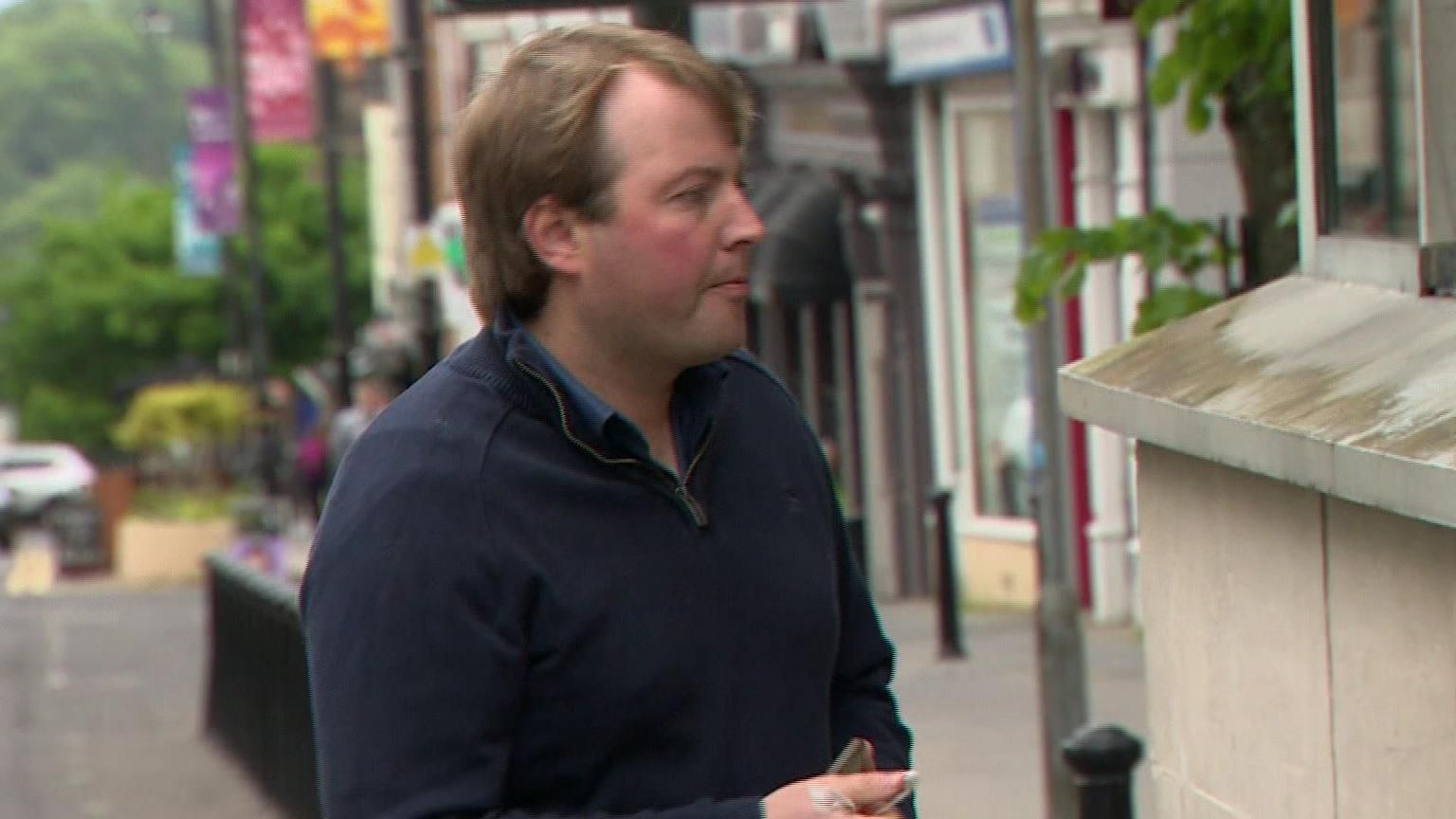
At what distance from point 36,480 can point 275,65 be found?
945 inches

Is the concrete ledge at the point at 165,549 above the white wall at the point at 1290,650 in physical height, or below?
below

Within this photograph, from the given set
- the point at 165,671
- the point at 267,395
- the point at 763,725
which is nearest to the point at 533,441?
the point at 763,725

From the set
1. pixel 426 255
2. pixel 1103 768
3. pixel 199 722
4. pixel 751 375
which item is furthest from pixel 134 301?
pixel 751 375

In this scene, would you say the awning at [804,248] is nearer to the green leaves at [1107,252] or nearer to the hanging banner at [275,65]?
the green leaves at [1107,252]

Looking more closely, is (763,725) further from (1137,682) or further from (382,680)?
(1137,682)

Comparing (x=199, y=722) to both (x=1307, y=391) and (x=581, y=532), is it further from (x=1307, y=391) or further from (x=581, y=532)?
(x=581, y=532)

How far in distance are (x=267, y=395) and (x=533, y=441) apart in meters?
41.6

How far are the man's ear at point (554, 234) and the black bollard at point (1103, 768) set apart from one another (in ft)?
13.3

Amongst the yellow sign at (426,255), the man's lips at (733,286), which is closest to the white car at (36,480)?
the yellow sign at (426,255)

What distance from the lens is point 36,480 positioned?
62.8 m

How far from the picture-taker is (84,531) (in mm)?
40781

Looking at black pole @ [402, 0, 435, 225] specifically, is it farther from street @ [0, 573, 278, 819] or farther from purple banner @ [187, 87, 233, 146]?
purple banner @ [187, 87, 233, 146]

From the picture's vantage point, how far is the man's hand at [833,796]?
8.96ft

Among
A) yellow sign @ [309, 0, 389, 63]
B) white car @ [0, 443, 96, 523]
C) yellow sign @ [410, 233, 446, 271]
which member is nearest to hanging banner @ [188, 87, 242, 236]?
white car @ [0, 443, 96, 523]
